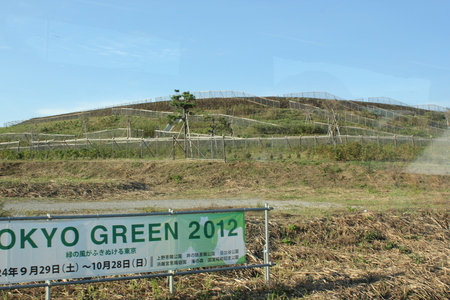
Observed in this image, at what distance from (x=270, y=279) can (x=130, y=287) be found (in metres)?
2.22

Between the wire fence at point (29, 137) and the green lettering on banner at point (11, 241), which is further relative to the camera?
the wire fence at point (29, 137)

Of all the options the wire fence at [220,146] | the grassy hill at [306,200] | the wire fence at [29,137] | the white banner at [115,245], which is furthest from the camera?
the wire fence at [29,137]

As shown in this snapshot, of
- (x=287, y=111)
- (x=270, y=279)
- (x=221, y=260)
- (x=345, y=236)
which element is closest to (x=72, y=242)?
(x=221, y=260)

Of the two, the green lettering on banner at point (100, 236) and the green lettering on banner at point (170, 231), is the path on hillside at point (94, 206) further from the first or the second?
the green lettering on banner at point (100, 236)

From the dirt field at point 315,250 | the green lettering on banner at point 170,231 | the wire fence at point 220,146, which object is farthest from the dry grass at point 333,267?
the wire fence at point 220,146

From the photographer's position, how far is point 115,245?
570 cm

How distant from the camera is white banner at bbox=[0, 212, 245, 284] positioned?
5.33 metres

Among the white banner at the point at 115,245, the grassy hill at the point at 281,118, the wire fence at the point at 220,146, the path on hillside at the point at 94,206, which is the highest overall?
the grassy hill at the point at 281,118

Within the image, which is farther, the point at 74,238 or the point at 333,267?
the point at 333,267

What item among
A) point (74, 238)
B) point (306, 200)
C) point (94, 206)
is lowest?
point (306, 200)

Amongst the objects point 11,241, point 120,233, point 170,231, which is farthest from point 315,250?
point 11,241

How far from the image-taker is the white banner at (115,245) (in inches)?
210

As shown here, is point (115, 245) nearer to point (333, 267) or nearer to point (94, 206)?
point (333, 267)

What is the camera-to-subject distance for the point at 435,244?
30.2 feet
